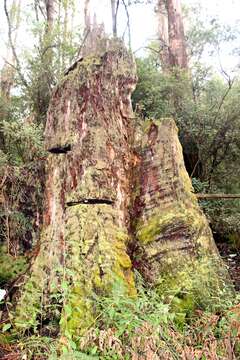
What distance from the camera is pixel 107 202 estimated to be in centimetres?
373

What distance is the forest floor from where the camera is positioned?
510 centimetres

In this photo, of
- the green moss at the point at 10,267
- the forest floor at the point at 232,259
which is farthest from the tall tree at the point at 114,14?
the green moss at the point at 10,267

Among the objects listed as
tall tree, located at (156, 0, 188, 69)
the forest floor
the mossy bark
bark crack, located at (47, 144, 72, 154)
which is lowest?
the forest floor

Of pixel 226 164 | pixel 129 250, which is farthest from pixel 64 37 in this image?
pixel 129 250

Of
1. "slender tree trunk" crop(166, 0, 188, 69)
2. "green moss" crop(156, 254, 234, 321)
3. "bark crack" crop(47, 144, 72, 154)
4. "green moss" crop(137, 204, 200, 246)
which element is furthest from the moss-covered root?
"slender tree trunk" crop(166, 0, 188, 69)

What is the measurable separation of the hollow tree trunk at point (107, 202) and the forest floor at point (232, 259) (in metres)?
1.56

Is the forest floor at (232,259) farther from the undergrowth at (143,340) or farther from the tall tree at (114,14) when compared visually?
the tall tree at (114,14)

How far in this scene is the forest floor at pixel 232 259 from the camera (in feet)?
16.7

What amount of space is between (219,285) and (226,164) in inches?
188

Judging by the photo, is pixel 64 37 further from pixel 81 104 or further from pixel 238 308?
pixel 238 308

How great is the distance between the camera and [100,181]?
3.77 m

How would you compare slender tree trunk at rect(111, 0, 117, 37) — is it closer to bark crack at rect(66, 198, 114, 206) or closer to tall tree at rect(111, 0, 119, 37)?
tall tree at rect(111, 0, 119, 37)

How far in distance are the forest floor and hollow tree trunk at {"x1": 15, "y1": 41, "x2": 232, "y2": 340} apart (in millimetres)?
1560

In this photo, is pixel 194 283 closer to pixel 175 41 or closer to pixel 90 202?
pixel 90 202
